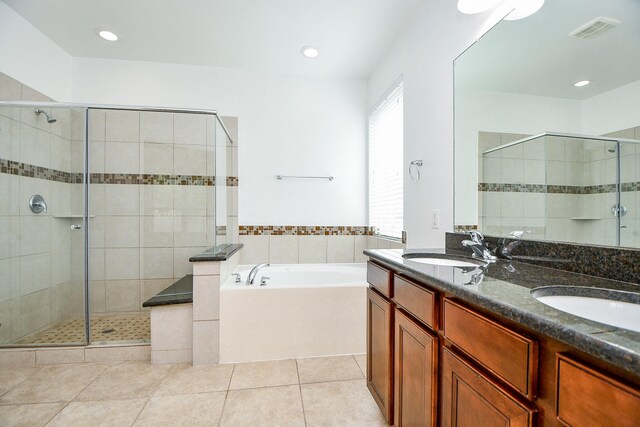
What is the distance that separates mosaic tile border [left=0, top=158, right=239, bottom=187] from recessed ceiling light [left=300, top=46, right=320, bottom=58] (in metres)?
1.41

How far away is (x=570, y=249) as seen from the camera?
40.5 inches

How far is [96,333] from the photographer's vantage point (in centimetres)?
225

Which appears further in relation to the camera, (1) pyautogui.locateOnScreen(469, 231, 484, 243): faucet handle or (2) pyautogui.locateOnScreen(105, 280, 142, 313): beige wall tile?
(2) pyautogui.locateOnScreen(105, 280, 142, 313): beige wall tile

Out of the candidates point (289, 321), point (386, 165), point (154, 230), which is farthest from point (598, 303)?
point (154, 230)

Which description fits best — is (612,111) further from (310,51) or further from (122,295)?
(122,295)

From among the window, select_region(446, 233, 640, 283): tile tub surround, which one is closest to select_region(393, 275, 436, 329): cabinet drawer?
select_region(446, 233, 640, 283): tile tub surround

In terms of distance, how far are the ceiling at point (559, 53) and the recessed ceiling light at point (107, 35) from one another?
2823 millimetres

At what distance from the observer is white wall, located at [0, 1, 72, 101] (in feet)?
7.19

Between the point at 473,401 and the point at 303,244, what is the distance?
241 cm

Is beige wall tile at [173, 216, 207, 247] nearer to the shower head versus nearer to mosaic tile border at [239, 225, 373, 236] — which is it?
mosaic tile border at [239, 225, 373, 236]

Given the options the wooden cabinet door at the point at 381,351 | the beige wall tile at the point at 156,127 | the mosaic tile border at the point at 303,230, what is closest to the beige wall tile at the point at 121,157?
the beige wall tile at the point at 156,127

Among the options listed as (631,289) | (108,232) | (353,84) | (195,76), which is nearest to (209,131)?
(195,76)

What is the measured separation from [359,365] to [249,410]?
0.83m

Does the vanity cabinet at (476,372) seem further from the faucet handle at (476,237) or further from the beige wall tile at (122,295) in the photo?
the beige wall tile at (122,295)
